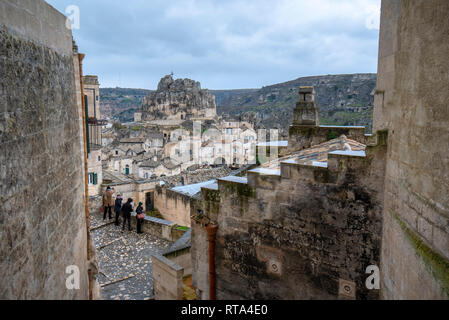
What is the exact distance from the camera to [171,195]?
18.7 meters

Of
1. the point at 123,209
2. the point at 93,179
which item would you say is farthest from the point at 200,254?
the point at 93,179

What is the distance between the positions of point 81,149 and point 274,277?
4349 mm

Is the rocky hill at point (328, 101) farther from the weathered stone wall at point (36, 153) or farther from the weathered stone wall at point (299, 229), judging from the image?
the weathered stone wall at point (36, 153)

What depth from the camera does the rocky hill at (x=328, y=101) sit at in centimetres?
8744

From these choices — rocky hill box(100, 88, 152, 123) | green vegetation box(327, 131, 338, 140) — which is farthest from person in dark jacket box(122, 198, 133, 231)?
rocky hill box(100, 88, 152, 123)

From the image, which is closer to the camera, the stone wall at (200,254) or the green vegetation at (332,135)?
the stone wall at (200,254)

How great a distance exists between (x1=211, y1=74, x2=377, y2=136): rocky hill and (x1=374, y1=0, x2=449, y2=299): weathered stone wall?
74.1m

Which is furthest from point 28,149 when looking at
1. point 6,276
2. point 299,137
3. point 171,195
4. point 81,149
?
point 171,195

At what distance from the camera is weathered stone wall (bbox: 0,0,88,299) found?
109 inches

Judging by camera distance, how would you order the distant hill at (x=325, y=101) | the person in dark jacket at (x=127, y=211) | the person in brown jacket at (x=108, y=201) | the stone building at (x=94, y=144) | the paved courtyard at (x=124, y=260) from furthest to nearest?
the distant hill at (x=325, y=101), the stone building at (x=94, y=144), the person in brown jacket at (x=108, y=201), the person in dark jacket at (x=127, y=211), the paved courtyard at (x=124, y=260)

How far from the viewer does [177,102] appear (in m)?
102

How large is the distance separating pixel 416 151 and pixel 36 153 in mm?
3868

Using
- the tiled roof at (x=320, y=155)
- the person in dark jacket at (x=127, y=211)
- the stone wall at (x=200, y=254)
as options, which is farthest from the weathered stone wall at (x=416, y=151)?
the person in dark jacket at (x=127, y=211)

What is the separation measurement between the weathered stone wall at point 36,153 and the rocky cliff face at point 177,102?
9563 cm
